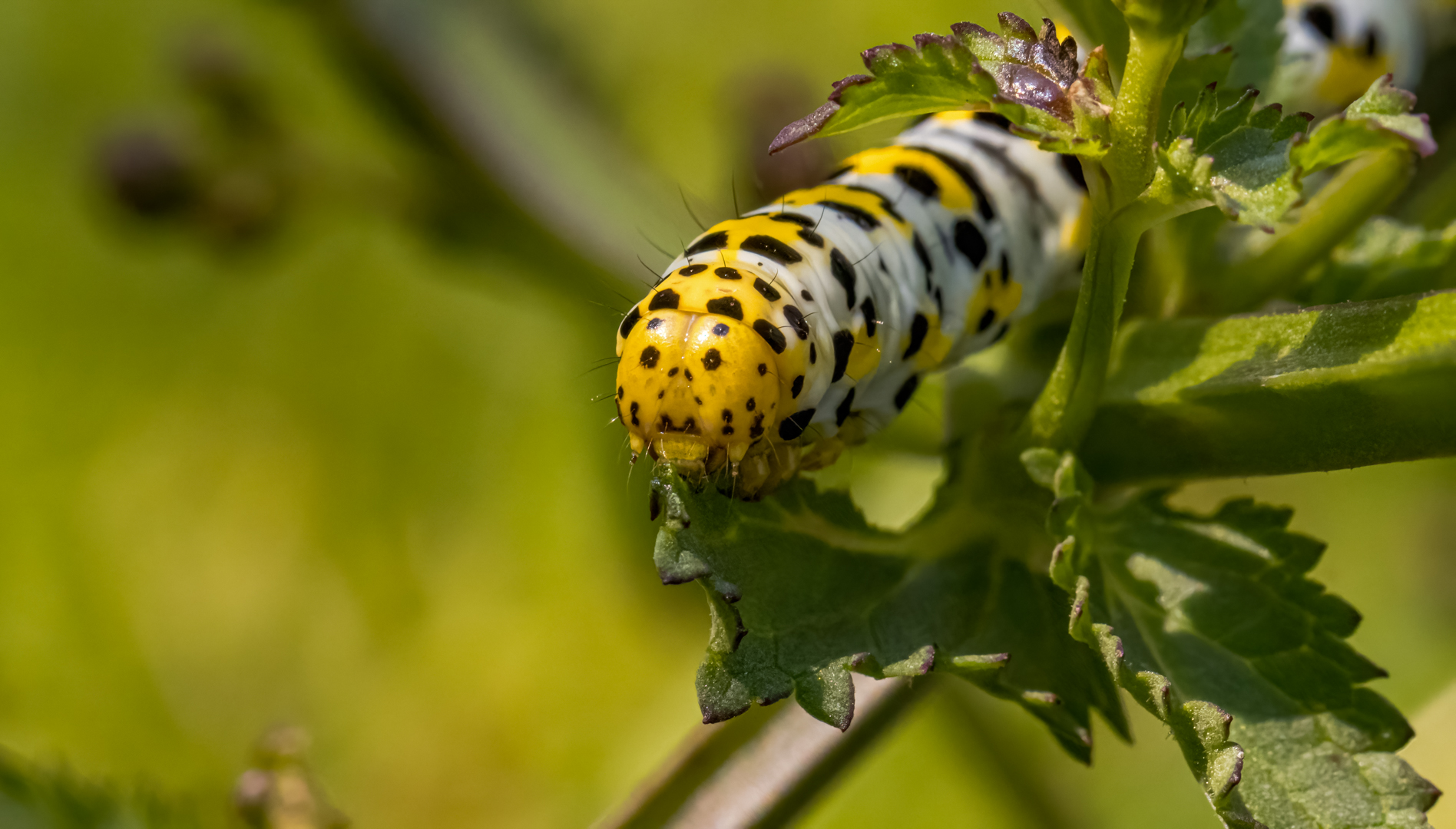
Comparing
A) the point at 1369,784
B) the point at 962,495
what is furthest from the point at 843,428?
the point at 1369,784

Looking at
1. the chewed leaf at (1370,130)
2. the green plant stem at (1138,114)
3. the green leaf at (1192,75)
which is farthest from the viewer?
the green leaf at (1192,75)

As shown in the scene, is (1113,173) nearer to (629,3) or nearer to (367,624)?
(367,624)

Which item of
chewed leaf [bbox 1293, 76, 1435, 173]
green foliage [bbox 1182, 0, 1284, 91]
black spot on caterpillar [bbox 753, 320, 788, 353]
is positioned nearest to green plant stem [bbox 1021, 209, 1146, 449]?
chewed leaf [bbox 1293, 76, 1435, 173]

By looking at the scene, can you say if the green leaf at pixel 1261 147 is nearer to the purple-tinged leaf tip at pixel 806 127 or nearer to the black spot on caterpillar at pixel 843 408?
the purple-tinged leaf tip at pixel 806 127

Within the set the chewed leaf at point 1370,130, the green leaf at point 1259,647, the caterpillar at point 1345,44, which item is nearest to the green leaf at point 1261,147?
the chewed leaf at point 1370,130

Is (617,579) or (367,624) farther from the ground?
(367,624)

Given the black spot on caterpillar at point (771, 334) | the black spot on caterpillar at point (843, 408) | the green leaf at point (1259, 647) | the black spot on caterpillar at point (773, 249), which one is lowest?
the green leaf at point (1259, 647)
